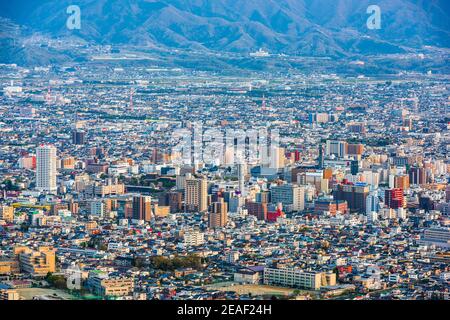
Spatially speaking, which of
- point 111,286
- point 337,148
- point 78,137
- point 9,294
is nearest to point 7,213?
point 111,286

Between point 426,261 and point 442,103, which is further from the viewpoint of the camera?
point 442,103

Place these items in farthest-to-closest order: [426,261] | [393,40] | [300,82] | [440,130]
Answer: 1. [393,40]
2. [300,82]
3. [440,130]
4. [426,261]

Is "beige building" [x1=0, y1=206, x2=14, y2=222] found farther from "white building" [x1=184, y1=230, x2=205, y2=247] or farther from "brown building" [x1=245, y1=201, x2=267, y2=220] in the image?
"brown building" [x1=245, y1=201, x2=267, y2=220]

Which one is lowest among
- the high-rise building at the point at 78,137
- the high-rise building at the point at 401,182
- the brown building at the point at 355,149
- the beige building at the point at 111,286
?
the beige building at the point at 111,286

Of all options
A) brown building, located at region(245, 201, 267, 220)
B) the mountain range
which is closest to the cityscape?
brown building, located at region(245, 201, 267, 220)

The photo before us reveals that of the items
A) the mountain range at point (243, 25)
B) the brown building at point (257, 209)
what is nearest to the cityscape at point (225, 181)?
the brown building at point (257, 209)

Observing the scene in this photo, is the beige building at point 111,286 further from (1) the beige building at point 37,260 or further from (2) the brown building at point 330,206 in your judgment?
(2) the brown building at point 330,206
